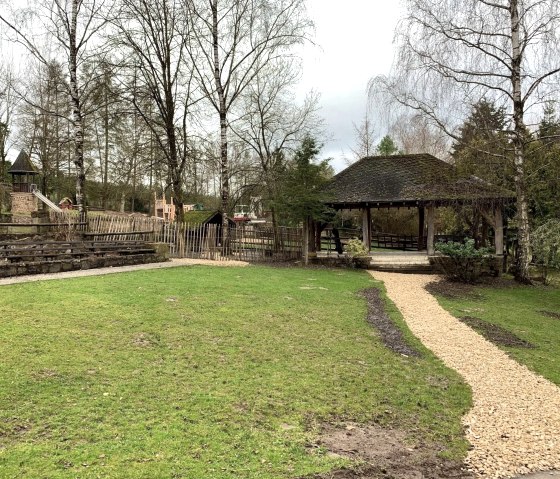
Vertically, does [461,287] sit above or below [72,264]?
below

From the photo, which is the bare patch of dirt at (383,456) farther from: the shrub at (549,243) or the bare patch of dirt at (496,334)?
the shrub at (549,243)

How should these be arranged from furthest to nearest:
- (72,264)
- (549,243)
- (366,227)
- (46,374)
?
(366,227) → (549,243) → (72,264) → (46,374)

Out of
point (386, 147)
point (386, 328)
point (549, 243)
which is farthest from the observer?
point (386, 147)

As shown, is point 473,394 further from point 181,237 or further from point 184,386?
point 181,237

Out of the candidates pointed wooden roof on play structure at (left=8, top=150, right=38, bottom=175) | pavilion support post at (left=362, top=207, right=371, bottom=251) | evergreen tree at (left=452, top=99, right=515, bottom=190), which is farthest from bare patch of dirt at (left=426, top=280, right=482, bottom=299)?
pointed wooden roof on play structure at (left=8, top=150, right=38, bottom=175)

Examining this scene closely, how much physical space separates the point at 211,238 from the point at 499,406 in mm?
14686

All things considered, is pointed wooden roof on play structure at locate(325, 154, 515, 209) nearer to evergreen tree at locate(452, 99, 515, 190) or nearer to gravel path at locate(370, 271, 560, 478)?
evergreen tree at locate(452, 99, 515, 190)

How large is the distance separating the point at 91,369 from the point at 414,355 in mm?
4715

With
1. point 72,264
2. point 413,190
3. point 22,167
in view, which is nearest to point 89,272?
point 72,264

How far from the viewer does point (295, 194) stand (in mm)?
18000

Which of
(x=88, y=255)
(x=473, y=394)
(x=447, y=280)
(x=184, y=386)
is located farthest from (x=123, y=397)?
(x=447, y=280)

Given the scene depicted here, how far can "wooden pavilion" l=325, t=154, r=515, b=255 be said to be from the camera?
1736 centimetres

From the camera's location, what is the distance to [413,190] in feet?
61.8

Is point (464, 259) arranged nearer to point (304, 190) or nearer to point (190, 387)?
point (304, 190)
